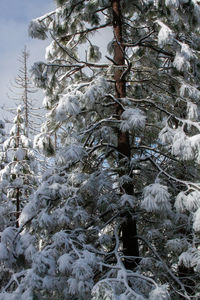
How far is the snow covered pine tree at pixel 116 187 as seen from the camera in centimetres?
377

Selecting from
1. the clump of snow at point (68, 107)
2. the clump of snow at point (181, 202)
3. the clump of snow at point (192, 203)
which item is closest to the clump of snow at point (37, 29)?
the clump of snow at point (68, 107)

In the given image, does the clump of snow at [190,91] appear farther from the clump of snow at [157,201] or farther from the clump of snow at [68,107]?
the clump of snow at [157,201]

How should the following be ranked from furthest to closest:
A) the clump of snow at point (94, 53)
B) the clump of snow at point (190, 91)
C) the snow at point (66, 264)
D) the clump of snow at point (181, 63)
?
the clump of snow at point (94, 53)
the clump of snow at point (190, 91)
the clump of snow at point (181, 63)
the snow at point (66, 264)

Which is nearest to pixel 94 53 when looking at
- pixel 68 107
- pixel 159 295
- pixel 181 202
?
pixel 68 107

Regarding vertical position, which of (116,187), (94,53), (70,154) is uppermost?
(94,53)

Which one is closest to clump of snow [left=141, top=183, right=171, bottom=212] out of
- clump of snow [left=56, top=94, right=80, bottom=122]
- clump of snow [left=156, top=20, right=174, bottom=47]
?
clump of snow [left=56, top=94, right=80, bottom=122]

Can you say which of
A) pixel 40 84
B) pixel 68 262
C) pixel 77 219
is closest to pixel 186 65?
pixel 40 84

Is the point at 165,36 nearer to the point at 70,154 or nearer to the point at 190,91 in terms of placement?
the point at 190,91

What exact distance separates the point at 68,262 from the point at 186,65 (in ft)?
12.6

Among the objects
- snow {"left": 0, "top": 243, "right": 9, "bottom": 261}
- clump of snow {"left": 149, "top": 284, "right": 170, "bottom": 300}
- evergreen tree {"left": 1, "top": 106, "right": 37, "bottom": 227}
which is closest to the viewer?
clump of snow {"left": 149, "top": 284, "right": 170, "bottom": 300}

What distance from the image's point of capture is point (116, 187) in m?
5.48

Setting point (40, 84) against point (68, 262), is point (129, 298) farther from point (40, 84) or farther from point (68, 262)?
point (40, 84)

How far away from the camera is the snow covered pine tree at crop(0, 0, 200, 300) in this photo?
12.4 feet

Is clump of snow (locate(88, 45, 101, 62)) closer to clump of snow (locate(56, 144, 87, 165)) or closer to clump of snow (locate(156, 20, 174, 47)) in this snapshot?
clump of snow (locate(156, 20, 174, 47))
